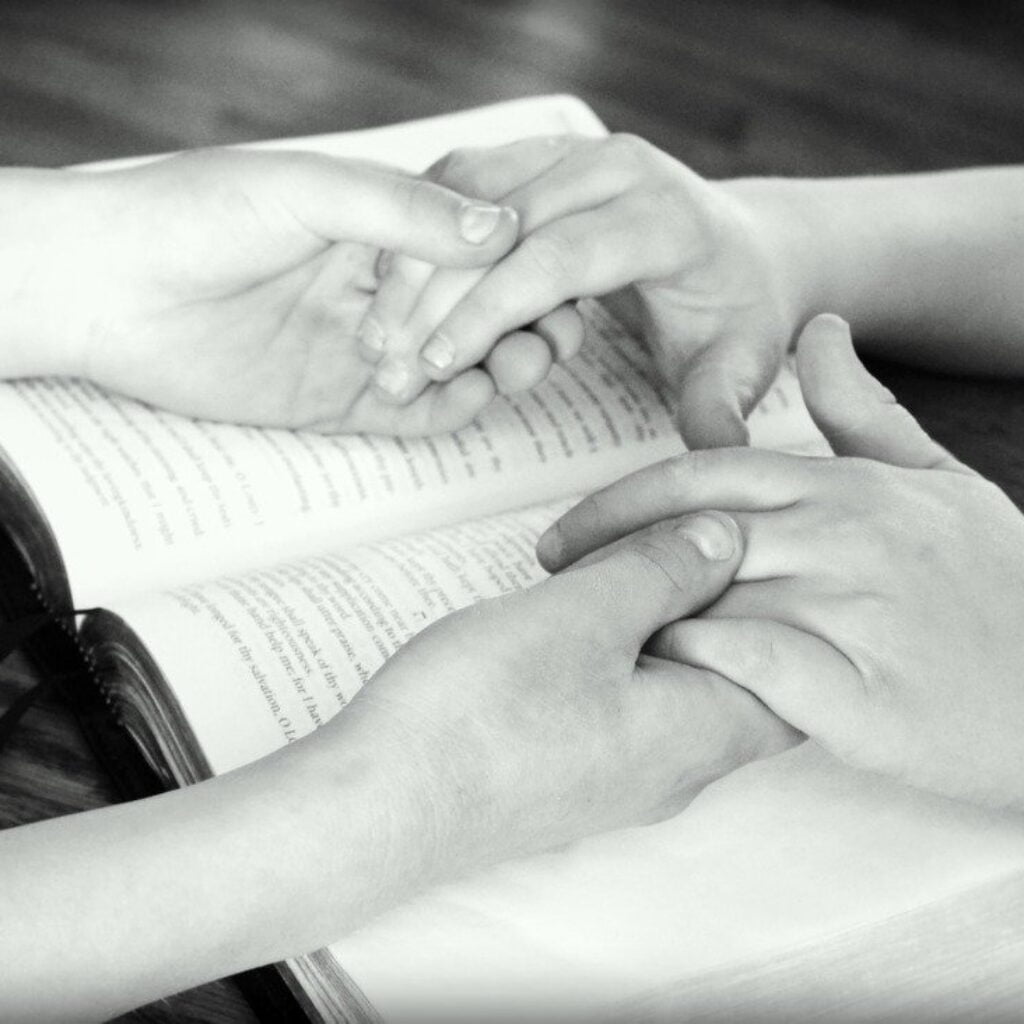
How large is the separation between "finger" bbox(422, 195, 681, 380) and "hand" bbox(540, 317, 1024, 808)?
151mm

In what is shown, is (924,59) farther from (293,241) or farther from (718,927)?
(718,927)

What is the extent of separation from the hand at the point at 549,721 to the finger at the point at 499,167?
0.32 metres

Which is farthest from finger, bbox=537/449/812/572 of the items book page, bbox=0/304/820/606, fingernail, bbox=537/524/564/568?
book page, bbox=0/304/820/606

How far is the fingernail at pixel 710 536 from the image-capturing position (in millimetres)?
646

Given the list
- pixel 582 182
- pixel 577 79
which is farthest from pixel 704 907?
pixel 577 79

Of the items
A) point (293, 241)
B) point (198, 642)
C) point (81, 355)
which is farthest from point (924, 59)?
point (198, 642)

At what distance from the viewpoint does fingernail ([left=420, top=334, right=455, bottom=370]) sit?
0.82m

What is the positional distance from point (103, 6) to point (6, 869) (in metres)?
0.98

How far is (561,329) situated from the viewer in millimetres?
846

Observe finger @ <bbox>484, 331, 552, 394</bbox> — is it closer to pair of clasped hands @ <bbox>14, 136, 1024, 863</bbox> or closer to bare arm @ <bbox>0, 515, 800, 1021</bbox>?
pair of clasped hands @ <bbox>14, 136, 1024, 863</bbox>

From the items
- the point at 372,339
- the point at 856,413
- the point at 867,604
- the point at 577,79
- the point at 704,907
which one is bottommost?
the point at 704,907

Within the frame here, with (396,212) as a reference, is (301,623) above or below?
below

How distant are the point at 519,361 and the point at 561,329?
0.03 meters

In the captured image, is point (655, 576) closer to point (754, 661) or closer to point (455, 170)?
point (754, 661)
